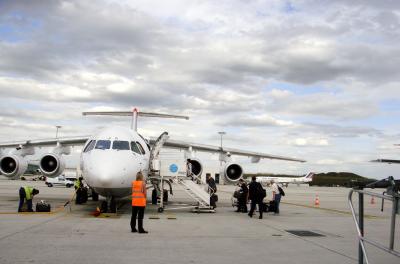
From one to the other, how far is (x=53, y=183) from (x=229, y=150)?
31665 mm

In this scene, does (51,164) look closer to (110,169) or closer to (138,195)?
(110,169)

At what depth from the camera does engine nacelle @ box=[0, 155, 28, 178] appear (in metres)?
20.3

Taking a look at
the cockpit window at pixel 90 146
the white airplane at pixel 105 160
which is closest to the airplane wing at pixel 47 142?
the white airplane at pixel 105 160

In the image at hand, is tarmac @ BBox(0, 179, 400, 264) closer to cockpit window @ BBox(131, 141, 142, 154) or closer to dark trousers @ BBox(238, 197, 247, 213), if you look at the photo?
cockpit window @ BBox(131, 141, 142, 154)

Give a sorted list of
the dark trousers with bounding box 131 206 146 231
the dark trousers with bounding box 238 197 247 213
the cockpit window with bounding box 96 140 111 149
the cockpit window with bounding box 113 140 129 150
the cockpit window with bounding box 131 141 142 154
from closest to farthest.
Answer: the dark trousers with bounding box 131 206 146 231 < the cockpit window with bounding box 96 140 111 149 < the cockpit window with bounding box 113 140 129 150 < the cockpit window with bounding box 131 141 142 154 < the dark trousers with bounding box 238 197 247 213

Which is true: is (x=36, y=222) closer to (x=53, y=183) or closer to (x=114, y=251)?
(x=114, y=251)

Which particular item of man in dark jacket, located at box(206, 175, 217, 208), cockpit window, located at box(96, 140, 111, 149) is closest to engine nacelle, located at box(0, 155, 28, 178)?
cockpit window, located at box(96, 140, 111, 149)

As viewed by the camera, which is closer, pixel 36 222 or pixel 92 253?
pixel 92 253

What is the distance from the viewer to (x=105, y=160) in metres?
13.8

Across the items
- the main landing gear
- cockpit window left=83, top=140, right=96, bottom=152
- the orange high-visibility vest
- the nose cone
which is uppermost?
cockpit window left=83, top=140, right=96, bottom=152

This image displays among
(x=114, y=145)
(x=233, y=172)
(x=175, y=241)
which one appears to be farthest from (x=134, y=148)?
(x=233, y=172)

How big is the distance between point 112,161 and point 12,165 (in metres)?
9.00

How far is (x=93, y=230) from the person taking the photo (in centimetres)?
1068

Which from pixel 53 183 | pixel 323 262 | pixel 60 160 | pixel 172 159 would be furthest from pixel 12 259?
pixel 53 183
